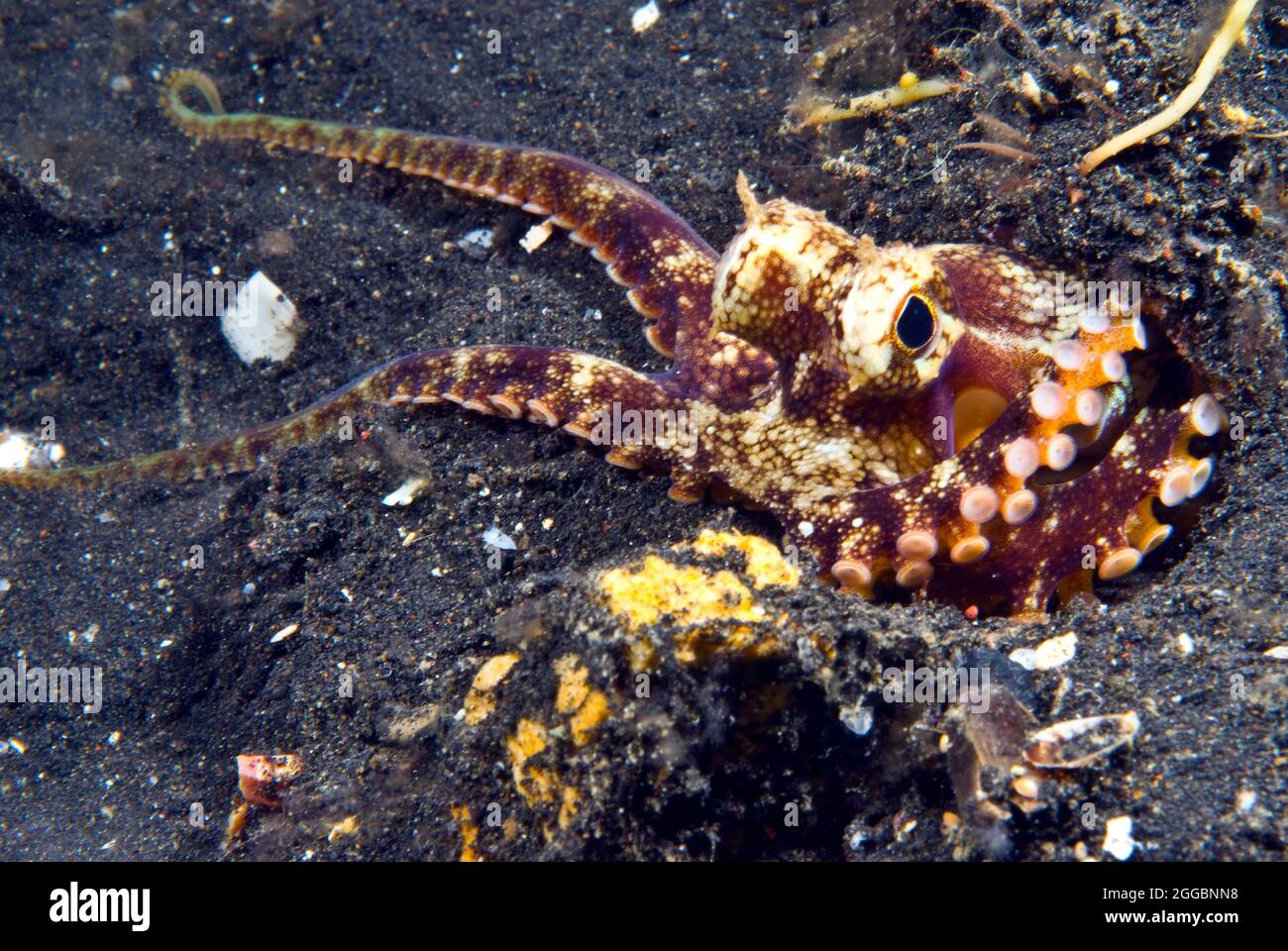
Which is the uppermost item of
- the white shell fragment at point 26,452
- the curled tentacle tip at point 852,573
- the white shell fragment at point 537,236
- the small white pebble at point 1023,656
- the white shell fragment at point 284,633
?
the white shell fragment at point 537,236

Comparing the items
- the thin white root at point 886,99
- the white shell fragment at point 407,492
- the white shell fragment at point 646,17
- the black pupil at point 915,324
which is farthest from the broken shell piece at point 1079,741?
the white shell fragment at point 646,17

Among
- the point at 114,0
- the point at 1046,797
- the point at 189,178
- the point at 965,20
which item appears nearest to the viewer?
the point at 1046,797

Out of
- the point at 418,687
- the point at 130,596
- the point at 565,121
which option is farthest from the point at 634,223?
the point at 130,596

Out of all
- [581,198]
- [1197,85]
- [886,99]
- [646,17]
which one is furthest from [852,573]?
[646,17]

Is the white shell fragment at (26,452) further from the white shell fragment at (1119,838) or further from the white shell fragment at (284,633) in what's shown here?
the white shell fragment at (1119,838)

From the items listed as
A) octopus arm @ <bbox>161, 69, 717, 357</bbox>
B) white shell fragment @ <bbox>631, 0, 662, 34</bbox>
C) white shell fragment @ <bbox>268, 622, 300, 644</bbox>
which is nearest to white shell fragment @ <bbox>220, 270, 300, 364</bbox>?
octopus arm @ <bbox>161, 69, 717, 357</bbox>

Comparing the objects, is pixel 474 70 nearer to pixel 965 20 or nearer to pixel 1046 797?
pixel 965 20

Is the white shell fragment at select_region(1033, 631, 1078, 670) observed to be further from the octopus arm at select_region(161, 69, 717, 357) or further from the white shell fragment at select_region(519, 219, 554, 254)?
the white shell fragment at select_region(519, 219, 554, 254)
